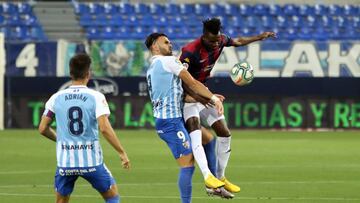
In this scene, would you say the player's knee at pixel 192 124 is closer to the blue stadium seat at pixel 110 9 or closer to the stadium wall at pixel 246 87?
the stadium wall at pixel 246 87

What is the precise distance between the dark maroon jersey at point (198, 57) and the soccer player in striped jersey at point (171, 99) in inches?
40.4

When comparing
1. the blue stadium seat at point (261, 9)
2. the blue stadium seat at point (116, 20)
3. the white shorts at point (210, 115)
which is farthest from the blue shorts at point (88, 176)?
the blue stadium seat at point (261, 9)

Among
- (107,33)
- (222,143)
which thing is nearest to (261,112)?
(107,33)

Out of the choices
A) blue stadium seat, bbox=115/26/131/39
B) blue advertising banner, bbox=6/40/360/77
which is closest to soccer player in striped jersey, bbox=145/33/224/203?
blue advertising banner, bbox=6/40/360/77

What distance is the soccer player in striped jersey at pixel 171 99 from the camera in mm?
11859

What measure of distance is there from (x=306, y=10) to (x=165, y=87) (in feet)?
84.0

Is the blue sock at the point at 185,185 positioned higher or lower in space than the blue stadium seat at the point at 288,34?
higher

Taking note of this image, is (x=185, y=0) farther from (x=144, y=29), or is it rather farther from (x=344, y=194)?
(x=344, y=194)

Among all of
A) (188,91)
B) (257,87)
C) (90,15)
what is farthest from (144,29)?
(188,91)

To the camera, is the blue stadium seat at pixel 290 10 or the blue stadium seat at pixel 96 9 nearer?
the blue stadium seat at pixel 290 10

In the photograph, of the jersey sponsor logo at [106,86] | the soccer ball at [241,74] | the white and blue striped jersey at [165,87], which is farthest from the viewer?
the jersey sponsor logo at [106,86]

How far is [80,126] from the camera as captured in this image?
967 centimetres

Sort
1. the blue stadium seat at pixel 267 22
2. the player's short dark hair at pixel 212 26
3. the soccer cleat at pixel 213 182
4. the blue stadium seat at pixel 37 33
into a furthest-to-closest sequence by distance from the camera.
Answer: the blue stadium seat at pixel 267 22 < the blue stadium seat at pixel 37 33 < the player's short dark hair at pixel 212 26 < the soccer cleat at pixel 213 182

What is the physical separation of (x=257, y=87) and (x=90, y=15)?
31.5 feet
